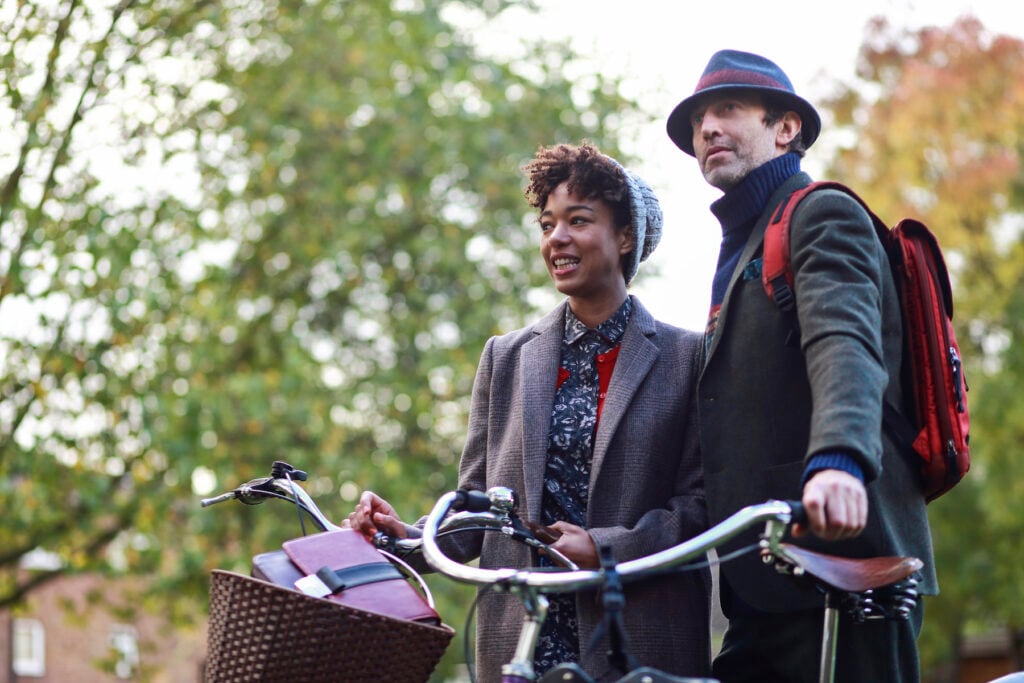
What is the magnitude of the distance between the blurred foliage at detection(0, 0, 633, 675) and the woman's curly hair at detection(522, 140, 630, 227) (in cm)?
521

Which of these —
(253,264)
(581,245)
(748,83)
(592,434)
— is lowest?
(592,434)

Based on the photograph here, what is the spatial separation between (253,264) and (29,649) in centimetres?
1994

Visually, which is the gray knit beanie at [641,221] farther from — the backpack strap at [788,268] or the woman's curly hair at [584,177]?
the backpack strap at [788,268]

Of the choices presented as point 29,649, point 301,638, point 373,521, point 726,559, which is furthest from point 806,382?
point 29,649

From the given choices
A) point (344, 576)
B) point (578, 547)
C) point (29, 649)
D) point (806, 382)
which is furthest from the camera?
point (29, 649)

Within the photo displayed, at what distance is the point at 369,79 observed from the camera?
42.7ft

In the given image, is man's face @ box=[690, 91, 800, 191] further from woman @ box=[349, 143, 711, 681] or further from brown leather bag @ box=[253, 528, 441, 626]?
brown leather bag @ box=[253, 528, 441, 626]

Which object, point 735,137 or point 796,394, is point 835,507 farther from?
point 735,137

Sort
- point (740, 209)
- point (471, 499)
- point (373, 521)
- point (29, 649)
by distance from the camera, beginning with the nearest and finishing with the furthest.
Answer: point (471, 499) → point (373, 521) → point (740, 209) → point (29, 649)

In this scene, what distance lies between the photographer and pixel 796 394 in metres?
2.88

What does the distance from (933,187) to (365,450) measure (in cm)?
981

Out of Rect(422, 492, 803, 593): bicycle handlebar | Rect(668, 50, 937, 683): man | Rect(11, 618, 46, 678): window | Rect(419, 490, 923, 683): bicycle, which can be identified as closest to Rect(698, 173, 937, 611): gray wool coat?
Rect(668, 50, 937, 683): man

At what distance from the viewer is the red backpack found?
2801 mm

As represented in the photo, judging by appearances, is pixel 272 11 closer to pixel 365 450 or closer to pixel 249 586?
pixel 365 450
